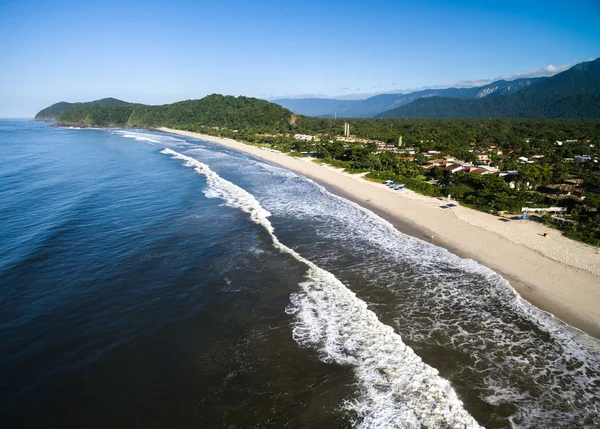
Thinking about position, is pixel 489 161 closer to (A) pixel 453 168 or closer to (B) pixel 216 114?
(A) pixel 453 168

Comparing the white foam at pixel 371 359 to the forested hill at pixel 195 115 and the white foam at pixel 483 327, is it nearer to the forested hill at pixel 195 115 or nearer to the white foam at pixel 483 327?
the white foam at pixel 483 327

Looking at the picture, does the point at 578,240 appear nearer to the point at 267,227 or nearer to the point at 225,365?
the point at 267,227

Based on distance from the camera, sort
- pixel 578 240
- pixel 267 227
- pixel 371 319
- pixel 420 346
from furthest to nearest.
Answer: pixel 267 227
pixel 578 240
pixel 371 319
pixel 420 346

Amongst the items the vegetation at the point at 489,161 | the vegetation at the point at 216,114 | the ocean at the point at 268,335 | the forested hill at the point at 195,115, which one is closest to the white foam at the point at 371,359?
the ocean at the point at 268,335

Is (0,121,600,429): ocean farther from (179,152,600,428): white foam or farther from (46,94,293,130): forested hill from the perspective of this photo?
(46,94,293,130): forested hill

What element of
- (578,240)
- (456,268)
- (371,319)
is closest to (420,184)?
(578,240)

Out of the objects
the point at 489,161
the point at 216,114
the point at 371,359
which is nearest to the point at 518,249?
the point at 371,359
